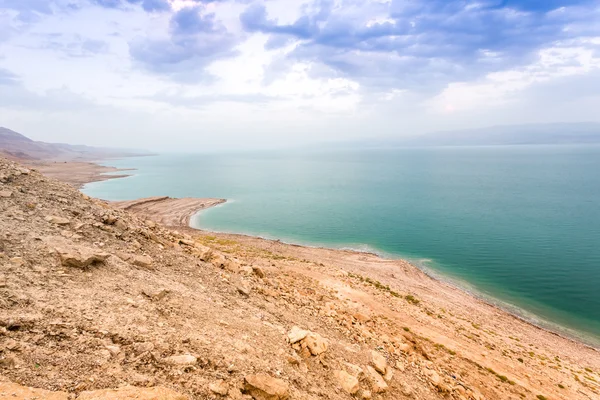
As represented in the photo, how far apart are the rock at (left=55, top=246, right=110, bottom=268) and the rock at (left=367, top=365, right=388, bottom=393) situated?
43.1 ft

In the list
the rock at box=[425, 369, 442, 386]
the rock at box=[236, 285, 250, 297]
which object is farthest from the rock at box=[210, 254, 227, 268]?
the rock at box=[425, 369, 442, 386]

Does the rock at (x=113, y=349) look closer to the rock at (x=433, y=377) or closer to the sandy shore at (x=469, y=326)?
the rock at (x=433, y=377)

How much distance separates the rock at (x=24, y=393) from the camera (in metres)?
6.32

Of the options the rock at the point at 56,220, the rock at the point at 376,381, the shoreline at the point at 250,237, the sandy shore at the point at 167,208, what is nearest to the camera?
the rock at the point at 376,381

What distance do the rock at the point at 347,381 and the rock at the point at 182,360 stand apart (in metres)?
5.87

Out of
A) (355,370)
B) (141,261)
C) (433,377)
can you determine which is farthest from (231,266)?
(433,377)

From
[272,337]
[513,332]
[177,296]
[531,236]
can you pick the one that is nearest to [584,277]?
[531,236]

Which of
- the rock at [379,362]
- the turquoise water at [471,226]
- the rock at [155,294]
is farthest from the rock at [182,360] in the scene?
the turquoise water at [471,226]

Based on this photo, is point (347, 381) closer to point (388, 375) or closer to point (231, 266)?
point (388, 375)

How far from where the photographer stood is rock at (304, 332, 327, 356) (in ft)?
41.5

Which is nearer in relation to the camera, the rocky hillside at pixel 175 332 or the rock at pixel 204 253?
the rocky hillside at pixel 175 332

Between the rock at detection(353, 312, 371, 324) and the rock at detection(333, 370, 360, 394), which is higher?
the rock at detection(333, 370, 360, 394)

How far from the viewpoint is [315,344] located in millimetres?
12914

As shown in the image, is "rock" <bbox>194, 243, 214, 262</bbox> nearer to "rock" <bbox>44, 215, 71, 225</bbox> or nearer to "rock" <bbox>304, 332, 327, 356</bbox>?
"rock" <bbox>44, 215, 71, 225</bbox>
